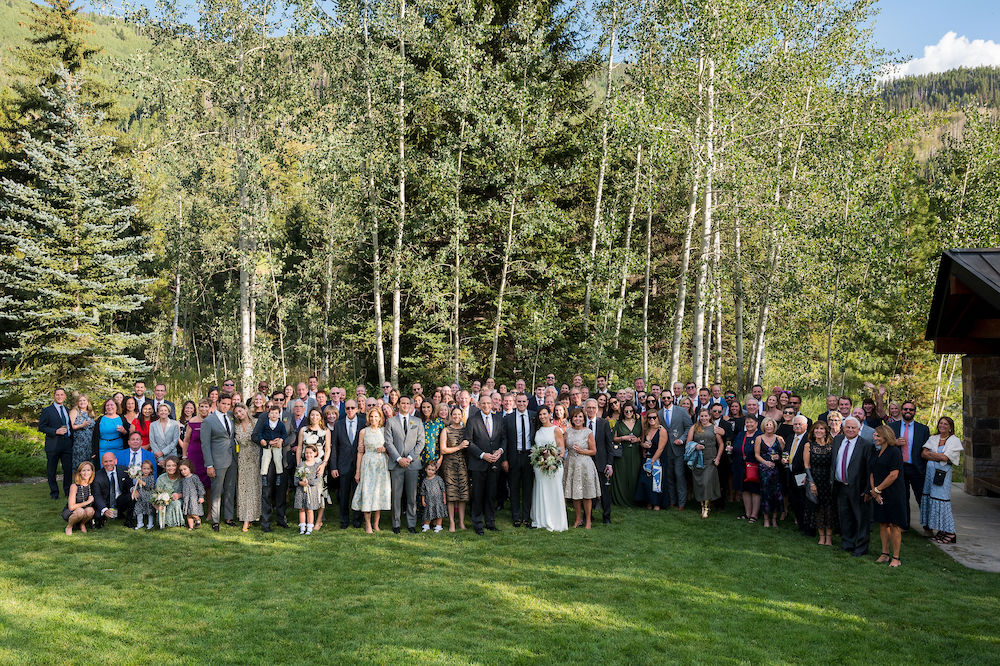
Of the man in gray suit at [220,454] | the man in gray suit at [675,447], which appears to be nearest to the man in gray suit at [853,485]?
the man in gray suit at [675,447]

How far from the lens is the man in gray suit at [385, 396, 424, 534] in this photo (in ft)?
31.0

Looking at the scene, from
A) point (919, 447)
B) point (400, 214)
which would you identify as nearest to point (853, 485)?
point (919, 447)

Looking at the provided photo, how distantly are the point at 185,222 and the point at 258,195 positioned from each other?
21.8 m

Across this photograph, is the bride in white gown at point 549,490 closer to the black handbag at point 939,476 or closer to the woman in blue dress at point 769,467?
the woman in blue dress at point 769,467

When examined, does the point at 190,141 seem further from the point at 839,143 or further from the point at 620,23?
the point at 839,143

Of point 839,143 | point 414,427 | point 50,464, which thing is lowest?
point 50,464

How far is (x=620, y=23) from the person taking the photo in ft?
69.1

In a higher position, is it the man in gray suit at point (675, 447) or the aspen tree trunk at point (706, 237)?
the aspen tree trunk at point (706, 237)

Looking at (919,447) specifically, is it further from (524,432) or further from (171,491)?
(171,491)

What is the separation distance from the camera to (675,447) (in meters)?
10.9

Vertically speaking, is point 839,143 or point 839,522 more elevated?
point 839,143

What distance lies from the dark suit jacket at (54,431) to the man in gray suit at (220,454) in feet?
10.6

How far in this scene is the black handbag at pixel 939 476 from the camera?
30.2 feet

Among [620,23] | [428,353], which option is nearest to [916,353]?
[620,23]
